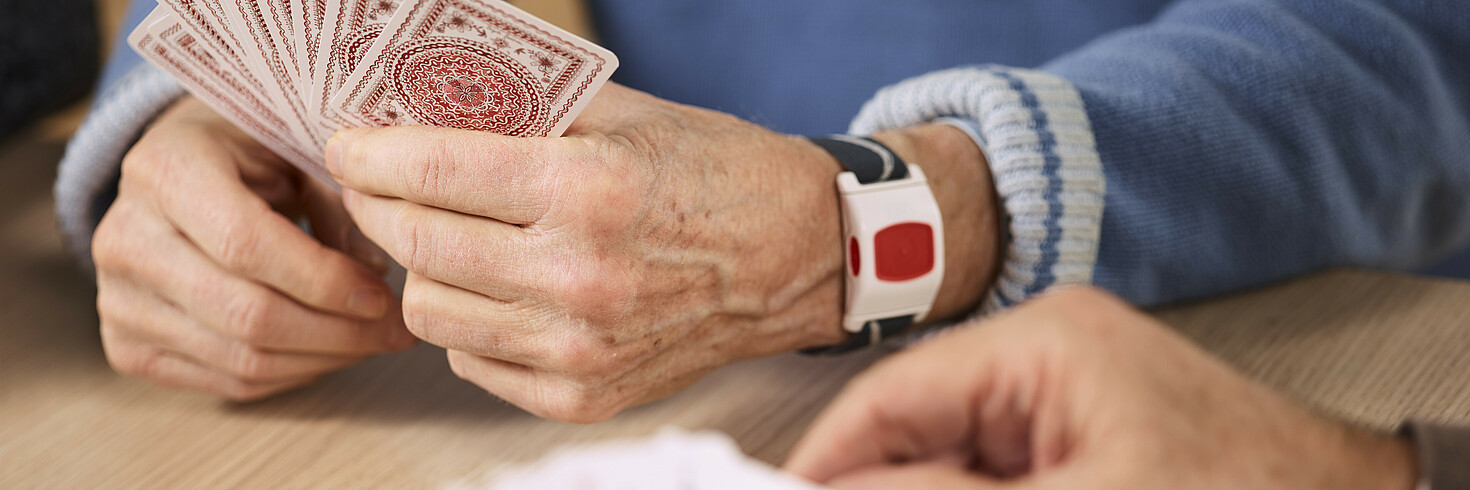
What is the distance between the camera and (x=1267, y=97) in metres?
0.76

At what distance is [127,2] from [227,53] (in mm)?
1287

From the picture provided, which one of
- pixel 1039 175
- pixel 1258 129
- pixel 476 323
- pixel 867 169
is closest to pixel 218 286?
pixel 476 323

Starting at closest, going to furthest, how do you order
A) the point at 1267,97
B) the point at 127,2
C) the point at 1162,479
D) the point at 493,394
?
the point at 1162,479, the point at 493,394, the point at 1267,97, the point at 127,2

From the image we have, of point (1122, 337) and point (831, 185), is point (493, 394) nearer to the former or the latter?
point (831, 185)

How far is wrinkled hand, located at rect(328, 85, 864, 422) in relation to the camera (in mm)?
540

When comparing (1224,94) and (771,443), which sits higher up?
(1224,94)

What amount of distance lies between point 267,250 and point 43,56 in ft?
2.84

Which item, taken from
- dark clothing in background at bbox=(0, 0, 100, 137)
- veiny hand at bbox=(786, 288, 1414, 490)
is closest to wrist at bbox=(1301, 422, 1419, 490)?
veiny hand at bbox=(786, 288, 1414, 490)

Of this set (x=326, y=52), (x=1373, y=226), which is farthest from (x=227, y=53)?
(x=1373, y=226)

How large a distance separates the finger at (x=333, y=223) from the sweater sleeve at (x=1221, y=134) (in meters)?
0.46

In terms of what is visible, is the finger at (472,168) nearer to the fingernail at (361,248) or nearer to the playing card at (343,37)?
the playing card at (343,37)

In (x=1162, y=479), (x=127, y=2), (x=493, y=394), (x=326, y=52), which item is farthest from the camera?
(x=127, y=2)

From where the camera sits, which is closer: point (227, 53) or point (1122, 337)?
point (1122, 337)

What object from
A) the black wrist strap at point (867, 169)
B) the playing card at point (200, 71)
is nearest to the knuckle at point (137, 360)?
the playing card at point (200, 71)
